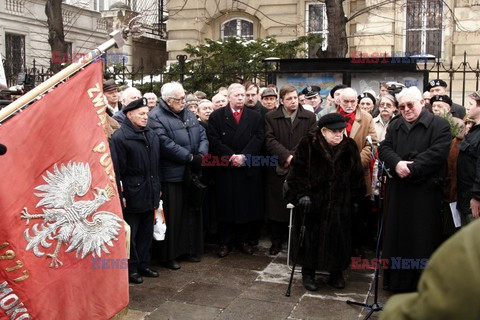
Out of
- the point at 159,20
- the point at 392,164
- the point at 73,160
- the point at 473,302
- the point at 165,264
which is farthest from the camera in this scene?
the point at 159,20

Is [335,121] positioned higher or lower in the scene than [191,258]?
higher

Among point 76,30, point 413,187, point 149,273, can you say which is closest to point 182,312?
point 149,273

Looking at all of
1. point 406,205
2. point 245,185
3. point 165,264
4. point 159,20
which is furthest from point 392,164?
point 159,20

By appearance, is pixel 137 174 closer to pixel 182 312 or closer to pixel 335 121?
pixel 182 312

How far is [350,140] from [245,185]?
71.1 inches

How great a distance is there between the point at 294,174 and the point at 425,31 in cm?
1548

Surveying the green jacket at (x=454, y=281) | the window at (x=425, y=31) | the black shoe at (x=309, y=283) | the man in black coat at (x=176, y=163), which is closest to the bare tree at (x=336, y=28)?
the man in black coat at (x=176, y=163)

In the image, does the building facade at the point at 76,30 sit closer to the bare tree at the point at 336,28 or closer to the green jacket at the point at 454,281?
the bare tree at the point at 336,28

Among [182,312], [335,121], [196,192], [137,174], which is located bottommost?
[182,312]

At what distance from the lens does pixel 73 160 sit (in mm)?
4129

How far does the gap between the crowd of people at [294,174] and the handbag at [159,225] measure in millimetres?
117

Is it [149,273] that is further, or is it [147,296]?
[149,273]

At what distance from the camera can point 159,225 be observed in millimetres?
6734

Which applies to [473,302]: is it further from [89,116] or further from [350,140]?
[350,140]
